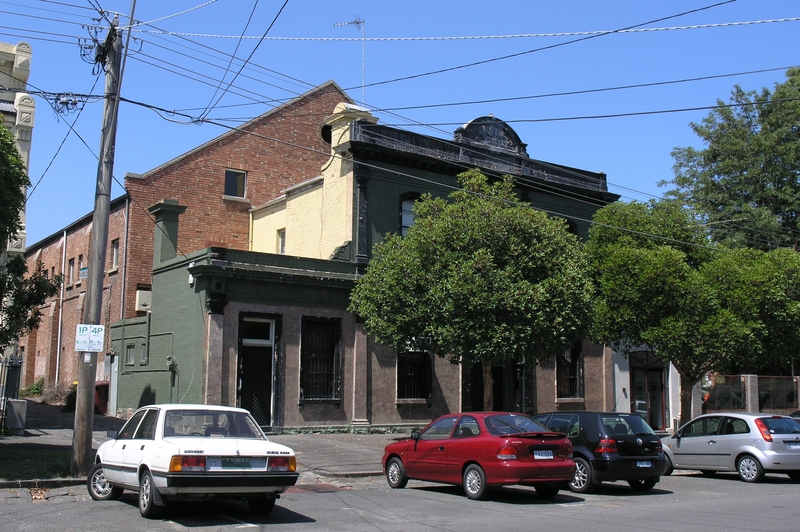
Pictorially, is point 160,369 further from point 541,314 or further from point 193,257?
point 541,314

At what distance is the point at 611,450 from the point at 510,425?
231 centimetres

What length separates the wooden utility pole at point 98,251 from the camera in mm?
13852

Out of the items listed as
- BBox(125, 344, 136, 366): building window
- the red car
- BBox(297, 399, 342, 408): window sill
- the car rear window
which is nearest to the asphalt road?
the red car

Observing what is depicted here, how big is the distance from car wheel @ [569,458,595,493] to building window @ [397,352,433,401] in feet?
34.6

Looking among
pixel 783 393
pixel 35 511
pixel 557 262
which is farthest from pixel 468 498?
pixel 783 393

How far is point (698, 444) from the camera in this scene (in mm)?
17312

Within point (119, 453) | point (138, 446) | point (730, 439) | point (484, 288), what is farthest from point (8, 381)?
point (730, 439)

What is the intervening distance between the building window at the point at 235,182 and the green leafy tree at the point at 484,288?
11.4 meters

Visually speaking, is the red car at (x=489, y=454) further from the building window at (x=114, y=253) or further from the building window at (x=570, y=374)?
the building window at (x=114, y=253)

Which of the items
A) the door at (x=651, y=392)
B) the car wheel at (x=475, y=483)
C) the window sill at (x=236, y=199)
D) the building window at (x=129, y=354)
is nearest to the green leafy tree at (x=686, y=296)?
the door at (x=651, y=392)

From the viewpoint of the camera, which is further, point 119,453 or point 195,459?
point 119,453

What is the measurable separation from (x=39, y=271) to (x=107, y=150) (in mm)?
3819

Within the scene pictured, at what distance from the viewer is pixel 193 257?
22062 mm

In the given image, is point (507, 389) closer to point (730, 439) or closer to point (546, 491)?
point (730, 439)
